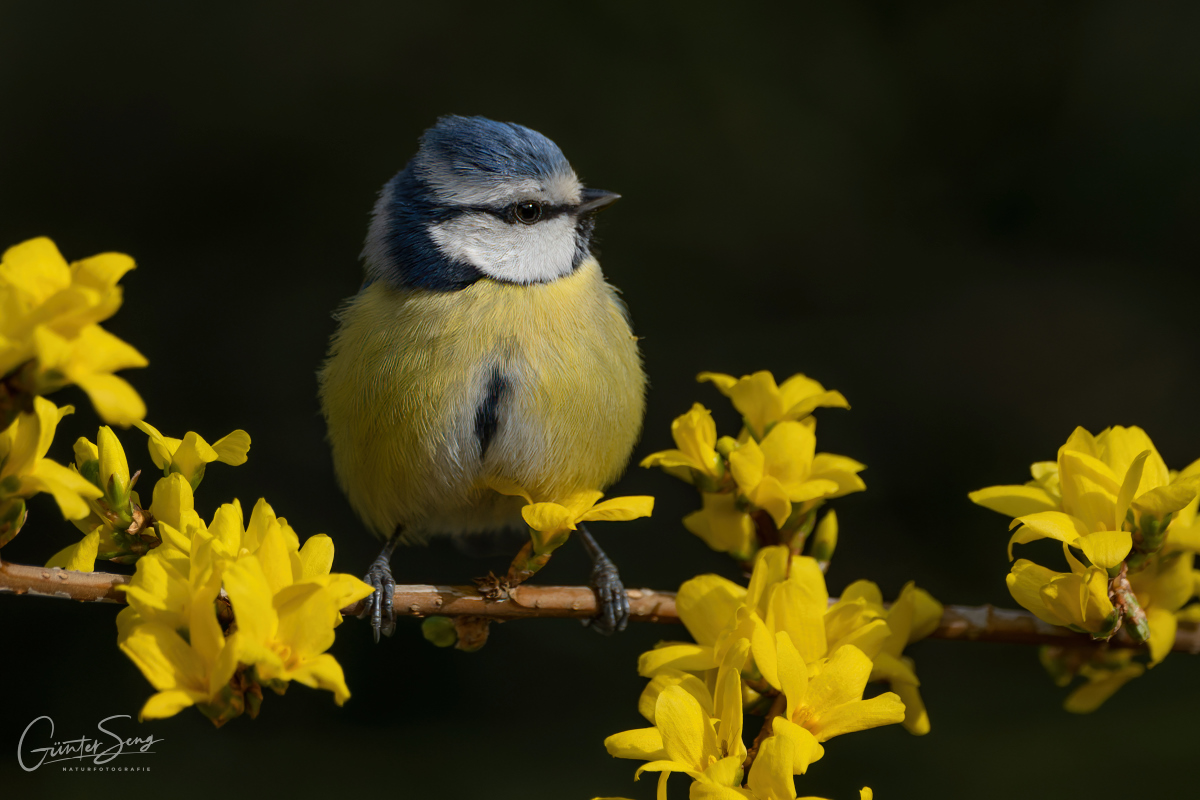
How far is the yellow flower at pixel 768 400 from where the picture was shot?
1096mm

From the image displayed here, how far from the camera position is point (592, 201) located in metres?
1.49

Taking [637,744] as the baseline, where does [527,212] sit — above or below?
above

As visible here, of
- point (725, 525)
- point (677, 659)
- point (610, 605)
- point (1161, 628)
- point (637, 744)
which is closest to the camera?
point (637, 744)

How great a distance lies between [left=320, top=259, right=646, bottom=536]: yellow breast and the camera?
1.31 meters

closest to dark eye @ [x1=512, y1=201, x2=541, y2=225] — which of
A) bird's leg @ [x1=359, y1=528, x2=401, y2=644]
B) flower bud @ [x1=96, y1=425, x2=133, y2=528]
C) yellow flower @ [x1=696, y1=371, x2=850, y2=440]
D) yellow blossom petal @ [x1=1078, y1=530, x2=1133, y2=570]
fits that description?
yellow flower @ [x1=696, y1=371, x2=850, y2=440]

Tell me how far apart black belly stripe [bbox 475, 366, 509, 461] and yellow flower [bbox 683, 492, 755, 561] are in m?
0.33

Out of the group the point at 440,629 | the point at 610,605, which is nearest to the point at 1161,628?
the point at 610,605

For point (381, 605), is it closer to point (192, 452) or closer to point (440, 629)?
point (440, 629)

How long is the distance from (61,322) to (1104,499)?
0.88 m

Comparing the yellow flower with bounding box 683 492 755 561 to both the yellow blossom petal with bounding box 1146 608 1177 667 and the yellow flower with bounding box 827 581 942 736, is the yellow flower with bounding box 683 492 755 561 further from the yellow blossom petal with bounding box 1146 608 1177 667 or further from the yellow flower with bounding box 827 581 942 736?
the yellow blossom petal with bounding box 1146 608 1177 667

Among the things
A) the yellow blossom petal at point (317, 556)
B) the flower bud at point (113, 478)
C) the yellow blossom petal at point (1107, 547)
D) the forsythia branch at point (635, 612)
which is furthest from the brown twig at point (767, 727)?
the flower bud at point (113, 478)

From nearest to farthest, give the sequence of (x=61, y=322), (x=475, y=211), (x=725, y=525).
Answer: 1. (x=61, y=322)
2. (x=725, y=525)
3. (x=475, y=211)

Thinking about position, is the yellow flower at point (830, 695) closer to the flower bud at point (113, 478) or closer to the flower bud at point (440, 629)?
the flower bud at point (440, 629)

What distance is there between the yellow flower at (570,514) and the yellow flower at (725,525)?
16cm
